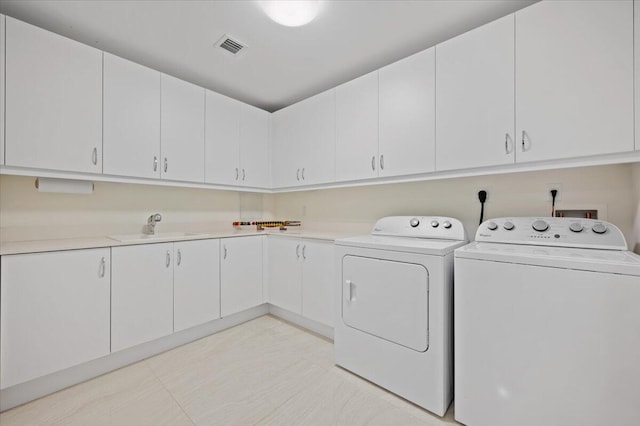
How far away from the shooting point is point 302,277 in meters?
2.51

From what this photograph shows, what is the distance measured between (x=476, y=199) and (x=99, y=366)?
3000 mm

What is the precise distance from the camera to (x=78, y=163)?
73.4 inches

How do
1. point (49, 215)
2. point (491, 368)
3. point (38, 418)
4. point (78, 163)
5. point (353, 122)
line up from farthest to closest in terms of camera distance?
1. point (353, 122)
2. point (49, 215)
3. point (78, 163)
4. point (38, 418)
5. point (491, 368)

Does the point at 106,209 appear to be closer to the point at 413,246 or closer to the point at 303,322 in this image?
the point at 303,322

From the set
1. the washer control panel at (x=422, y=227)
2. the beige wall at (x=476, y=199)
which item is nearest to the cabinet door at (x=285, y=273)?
the beige wall at (x=476, y=199)

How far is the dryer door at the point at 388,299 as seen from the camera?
1.55 m

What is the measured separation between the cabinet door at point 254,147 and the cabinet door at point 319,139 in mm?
542

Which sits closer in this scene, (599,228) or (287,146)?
(599,228)

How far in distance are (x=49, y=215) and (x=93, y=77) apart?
111cm

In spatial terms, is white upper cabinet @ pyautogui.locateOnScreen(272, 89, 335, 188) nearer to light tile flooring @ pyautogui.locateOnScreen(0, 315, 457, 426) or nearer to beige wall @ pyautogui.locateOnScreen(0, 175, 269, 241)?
beige wall @ pyautogui.locateOnScreen(0, 175, 269, 241)

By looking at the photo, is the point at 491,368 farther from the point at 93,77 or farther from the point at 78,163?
the point at 93,77

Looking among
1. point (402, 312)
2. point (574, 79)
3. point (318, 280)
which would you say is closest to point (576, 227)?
point (574, 79)

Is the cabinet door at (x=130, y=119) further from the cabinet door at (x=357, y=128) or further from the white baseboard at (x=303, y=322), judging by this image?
the white baseboard at (x=303, y=322)

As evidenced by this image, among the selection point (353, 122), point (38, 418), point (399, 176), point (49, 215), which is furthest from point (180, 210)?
point (399, 176)
